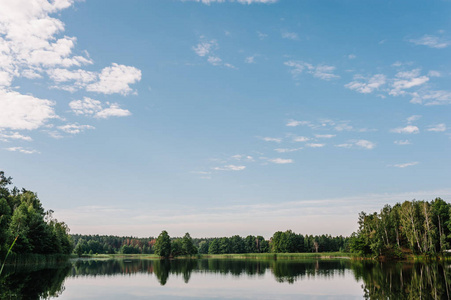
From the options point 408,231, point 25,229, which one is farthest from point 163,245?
point 408,231

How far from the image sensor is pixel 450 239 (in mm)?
84062

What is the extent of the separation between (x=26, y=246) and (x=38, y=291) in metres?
44.2

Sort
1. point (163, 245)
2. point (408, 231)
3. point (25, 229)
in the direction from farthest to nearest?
point (163, 245) < point (408, 231) < point (25, 229)

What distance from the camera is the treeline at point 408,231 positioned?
80.4 meters

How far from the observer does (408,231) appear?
8475 cm

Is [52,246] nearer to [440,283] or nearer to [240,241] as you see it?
[440,283]

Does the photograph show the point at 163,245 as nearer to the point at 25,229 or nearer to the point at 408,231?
the point at 25,229

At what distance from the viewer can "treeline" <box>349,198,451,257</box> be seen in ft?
264

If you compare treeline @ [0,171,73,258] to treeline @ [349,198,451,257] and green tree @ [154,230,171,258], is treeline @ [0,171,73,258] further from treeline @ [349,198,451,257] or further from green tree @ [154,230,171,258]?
treeline @ [349,198,451,257]

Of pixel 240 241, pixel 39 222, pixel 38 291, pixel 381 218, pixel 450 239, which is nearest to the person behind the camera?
pixel 38 291

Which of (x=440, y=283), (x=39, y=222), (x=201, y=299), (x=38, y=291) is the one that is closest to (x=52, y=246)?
(x=39, y=222)

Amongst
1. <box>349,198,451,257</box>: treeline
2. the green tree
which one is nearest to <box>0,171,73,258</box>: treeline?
the green tree

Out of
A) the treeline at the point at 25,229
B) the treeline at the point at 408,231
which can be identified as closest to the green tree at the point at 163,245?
the treeline at the point at 25,229

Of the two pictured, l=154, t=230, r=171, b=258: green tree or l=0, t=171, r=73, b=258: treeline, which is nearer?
l=0, t=171, r=73, b=258: treeline
